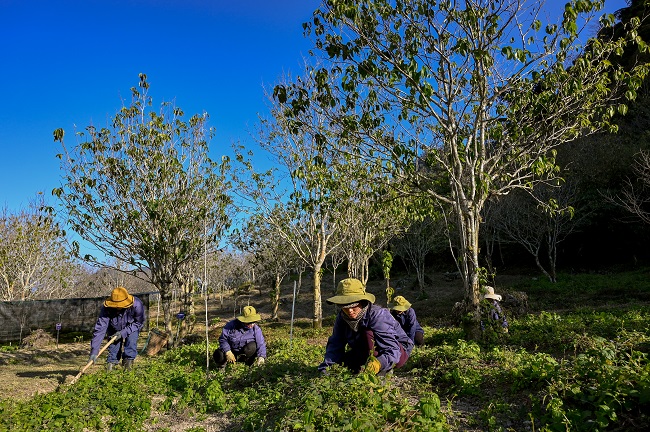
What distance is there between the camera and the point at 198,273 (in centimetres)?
2103

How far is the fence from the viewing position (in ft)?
51.1

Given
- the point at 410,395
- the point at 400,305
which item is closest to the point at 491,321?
the point at 400,305

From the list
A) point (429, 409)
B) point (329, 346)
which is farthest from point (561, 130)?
point (429, 409)

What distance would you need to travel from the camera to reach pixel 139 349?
13602 mm

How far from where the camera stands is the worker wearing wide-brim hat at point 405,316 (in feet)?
21.1

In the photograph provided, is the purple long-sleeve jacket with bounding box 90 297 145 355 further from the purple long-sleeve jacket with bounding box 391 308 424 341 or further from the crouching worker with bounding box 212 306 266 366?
the purple long-sleeve jacket with bounding box 391 308 424 341

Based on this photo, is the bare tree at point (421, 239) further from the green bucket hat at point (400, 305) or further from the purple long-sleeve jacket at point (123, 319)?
the purple long-sleeve jacket at point (123, 319)

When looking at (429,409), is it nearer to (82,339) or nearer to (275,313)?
(82,339)

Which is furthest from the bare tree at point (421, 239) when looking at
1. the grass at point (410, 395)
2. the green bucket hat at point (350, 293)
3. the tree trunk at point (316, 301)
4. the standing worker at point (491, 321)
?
the green bucket hat at point (350, 293)

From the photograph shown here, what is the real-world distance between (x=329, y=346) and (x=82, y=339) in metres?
15.1

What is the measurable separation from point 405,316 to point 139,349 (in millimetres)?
10056

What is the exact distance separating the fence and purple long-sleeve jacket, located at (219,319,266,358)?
10.2 m

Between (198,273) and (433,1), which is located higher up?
(433,1)

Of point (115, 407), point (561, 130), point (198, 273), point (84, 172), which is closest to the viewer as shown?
point (115, 407)
